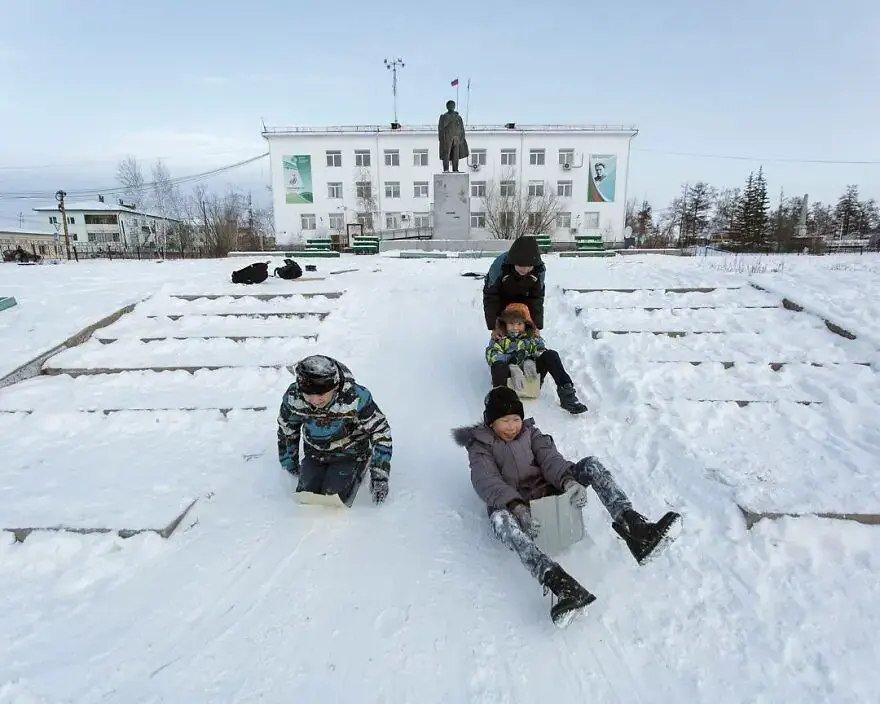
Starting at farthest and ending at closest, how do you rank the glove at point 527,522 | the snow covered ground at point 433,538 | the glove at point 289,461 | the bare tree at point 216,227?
the bare tree at point 216,227, the glove at point 289,461, the glove at point 527,522, the snow covered ground at point 433,538

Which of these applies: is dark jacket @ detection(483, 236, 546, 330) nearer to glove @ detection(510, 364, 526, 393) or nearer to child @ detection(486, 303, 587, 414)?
child @ detection(486, 303, 587, 414)

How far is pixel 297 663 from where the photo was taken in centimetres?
223

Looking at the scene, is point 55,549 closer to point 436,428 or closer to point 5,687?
point 5,687

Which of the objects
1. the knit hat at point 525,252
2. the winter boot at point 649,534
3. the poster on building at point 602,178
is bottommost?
the winter boot at point 649,534

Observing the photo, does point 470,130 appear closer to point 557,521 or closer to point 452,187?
point 452,187

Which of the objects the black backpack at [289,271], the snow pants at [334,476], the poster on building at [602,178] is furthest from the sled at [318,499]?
the poster on building at [602,178]

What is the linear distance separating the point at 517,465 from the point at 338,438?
127 centimetres

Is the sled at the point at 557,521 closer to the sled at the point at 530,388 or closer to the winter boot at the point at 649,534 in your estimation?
the winter boot at the point at 649,534

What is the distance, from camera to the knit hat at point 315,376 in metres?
3.10

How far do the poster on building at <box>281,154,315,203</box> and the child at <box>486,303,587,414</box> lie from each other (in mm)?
39070

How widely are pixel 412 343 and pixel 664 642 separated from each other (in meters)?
5.05

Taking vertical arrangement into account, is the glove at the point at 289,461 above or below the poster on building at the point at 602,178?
below

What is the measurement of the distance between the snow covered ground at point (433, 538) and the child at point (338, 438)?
21 centimetres

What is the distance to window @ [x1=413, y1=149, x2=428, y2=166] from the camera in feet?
131
